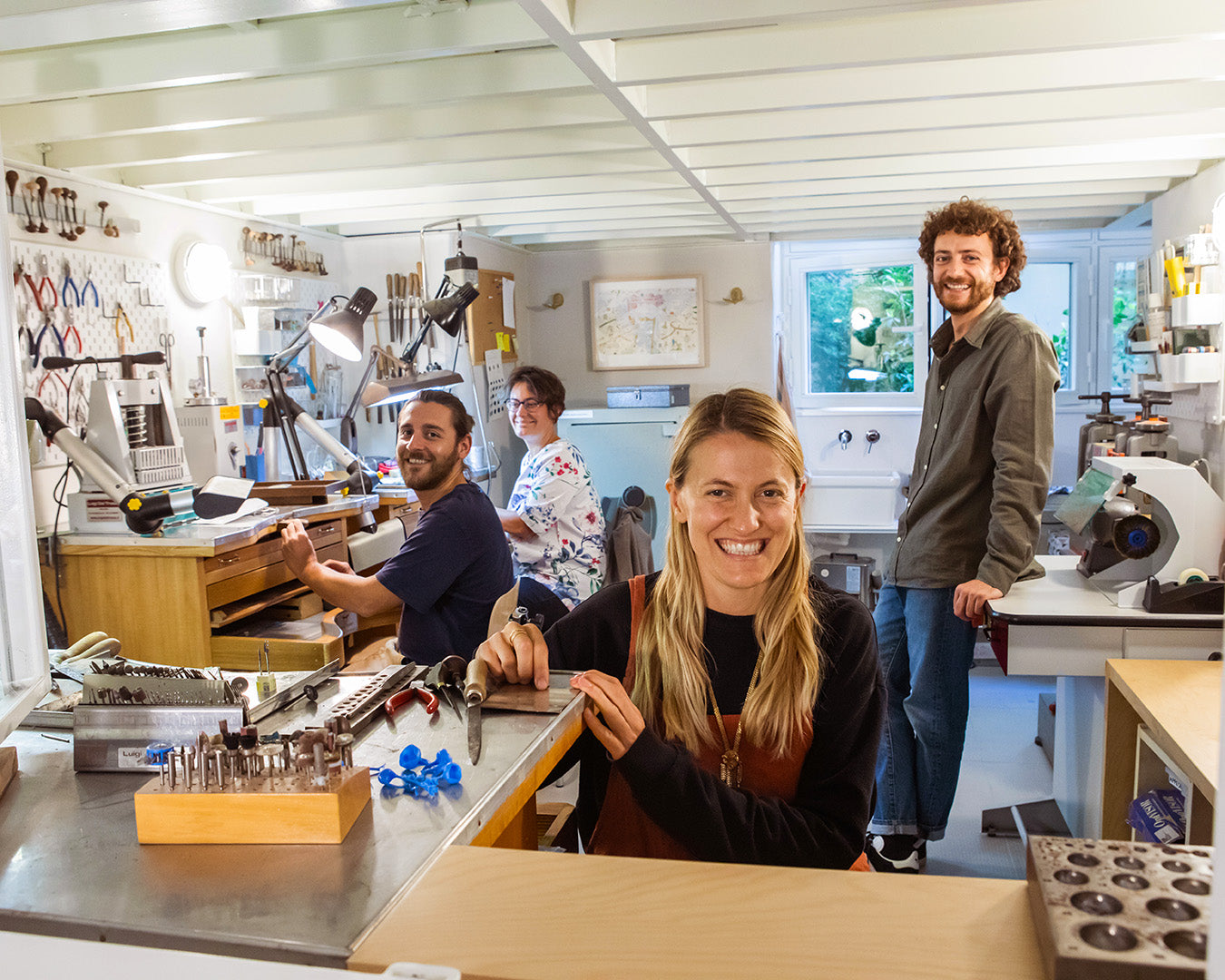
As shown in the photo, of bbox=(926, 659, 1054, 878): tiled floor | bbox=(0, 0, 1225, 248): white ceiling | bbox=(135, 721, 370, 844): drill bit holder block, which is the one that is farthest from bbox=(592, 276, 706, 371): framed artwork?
bbox=(135, 721, 370, 844): drill bit holder block

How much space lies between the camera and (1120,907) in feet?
2.64

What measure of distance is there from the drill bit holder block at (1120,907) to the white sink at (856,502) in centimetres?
584

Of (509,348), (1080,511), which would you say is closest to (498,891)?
(1080,511)

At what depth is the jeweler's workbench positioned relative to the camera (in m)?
0.91

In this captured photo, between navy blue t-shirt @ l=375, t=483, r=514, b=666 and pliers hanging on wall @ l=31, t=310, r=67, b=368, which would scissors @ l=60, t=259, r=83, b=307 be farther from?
navy blue t-shirt @ l=375, t=483, r=514, b=666

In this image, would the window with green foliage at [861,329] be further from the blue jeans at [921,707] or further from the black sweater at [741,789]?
the black sweater at [741,789]

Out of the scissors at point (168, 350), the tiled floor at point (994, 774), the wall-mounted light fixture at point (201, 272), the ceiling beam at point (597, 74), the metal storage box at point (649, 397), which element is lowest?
the tiled floor at point (994, 774)

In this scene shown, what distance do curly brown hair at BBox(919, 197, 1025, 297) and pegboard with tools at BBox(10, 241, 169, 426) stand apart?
9.35 feet

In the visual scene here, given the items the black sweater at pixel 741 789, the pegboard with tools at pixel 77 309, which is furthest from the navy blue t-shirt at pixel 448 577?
the pegboard with tools at pixel 77 309

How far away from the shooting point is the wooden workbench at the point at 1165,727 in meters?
1.85

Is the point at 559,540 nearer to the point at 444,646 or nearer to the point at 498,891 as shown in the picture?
the point at 444,646

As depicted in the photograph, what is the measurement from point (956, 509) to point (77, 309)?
3.04 metres

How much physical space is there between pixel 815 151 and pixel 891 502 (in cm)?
354

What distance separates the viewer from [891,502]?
675cm
